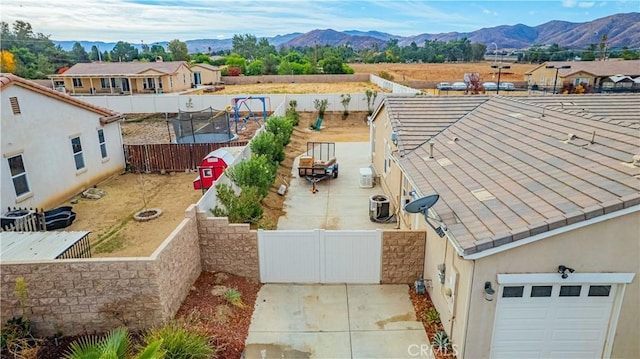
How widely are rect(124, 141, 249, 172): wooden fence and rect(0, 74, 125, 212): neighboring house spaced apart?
1.45 meters

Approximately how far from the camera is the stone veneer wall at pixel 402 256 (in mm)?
9398

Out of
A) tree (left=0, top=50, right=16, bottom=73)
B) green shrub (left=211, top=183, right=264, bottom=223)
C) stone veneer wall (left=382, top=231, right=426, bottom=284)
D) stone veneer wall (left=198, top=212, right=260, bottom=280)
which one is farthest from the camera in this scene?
tree (left=0, top=50, right=16, bottom=73)

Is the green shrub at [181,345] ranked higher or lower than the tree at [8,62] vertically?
lower

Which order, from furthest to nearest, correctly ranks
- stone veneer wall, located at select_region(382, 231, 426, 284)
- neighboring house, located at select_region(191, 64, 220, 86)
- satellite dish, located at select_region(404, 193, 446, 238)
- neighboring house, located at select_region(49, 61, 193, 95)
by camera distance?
neighboring house, located at select_region(191, 64, 220, 86), neighboring house, located at select_region(49, 61, 193, 95), stone veneer wall, located at select_region(382, 231, 426, 284), satellite dish, located at select_region(404, 193, 446, 238)

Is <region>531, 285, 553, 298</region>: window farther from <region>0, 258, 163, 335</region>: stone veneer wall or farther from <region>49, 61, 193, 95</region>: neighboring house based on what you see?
<region>49, 61, 193, 95</region>: neighboring house

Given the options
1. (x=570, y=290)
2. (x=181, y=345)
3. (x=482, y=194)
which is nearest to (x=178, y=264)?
(x=181, y=345)

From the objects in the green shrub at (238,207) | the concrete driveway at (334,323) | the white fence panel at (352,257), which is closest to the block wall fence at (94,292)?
the concrete driveway at (334,323)

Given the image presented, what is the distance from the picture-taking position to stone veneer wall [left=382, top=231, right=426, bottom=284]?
370 inches

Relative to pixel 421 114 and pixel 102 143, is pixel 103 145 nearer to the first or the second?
pixel 102 143

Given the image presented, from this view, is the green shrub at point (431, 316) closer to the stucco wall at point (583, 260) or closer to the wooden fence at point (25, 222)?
the stucco wall at point (583, 260)

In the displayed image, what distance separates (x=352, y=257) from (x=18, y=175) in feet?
39.6

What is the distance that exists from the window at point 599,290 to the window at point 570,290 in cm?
19

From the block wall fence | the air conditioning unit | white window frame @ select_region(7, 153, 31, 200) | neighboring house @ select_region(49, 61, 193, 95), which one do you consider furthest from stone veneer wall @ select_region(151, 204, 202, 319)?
neighboring house @ select_region(49, 61, 193, 95)

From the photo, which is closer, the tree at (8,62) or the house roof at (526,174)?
the house roof at (526,174)
